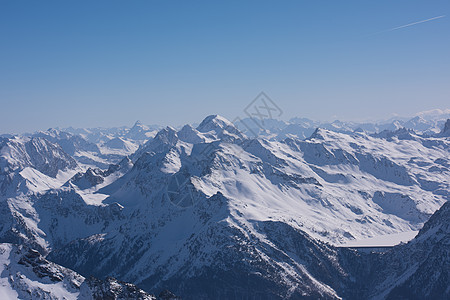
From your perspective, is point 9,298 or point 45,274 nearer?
point 9,298

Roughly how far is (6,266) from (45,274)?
1408 centimetres

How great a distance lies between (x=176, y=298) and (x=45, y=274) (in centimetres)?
5205

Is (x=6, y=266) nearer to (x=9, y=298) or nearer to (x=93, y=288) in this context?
(x=9, y=298)

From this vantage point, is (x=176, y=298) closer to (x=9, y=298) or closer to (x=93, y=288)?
(x=93, y=288)

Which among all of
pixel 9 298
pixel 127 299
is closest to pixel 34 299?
pixel 9 298

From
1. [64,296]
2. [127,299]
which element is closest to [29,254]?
[64,296]

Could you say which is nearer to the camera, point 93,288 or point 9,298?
point 9,298

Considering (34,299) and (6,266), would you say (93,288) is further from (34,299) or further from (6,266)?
(6,266)

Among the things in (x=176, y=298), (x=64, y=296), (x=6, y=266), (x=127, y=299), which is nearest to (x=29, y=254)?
(x=6, y=266)

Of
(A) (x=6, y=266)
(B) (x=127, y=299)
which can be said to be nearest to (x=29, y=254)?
(A) (x=6, y=266)

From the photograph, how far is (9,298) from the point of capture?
521 ft

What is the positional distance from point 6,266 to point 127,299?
47017 mm

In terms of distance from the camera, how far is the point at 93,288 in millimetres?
169375

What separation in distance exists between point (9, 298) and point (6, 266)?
545 inches
